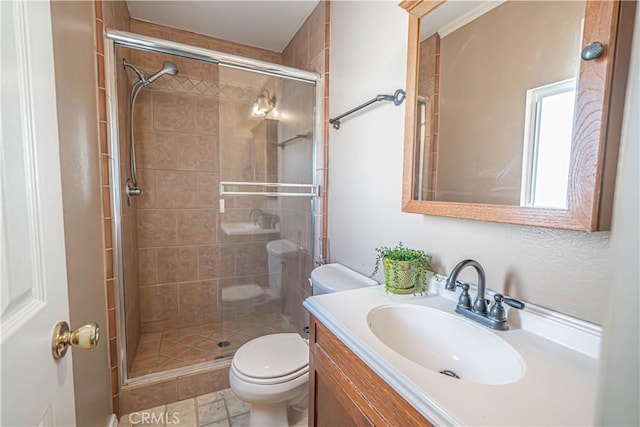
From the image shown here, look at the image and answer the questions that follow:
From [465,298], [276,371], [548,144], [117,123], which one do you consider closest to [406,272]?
[465,298]

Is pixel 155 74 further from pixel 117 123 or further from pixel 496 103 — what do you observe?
pixel 496 103

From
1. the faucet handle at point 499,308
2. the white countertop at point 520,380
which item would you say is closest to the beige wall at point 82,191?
the white countertop at point 520,380

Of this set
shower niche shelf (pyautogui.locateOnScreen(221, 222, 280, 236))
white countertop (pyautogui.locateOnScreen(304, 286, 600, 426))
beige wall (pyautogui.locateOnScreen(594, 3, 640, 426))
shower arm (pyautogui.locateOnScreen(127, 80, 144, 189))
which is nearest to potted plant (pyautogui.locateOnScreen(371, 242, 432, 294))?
white countertop (pyautogui.locateOnScreen(304, 286, 600, 426))

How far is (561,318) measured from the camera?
74 cm

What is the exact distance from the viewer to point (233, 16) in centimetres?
208

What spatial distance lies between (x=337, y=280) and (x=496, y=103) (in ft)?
3.40

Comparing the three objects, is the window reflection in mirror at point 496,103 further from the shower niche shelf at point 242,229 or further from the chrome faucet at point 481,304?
the shower niche shelf at point 242,229

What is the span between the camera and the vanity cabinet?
0.65 metres

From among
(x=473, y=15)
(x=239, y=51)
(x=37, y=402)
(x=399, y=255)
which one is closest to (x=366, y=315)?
(x=399, y=255)

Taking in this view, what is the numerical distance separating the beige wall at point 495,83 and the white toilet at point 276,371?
0.71 m

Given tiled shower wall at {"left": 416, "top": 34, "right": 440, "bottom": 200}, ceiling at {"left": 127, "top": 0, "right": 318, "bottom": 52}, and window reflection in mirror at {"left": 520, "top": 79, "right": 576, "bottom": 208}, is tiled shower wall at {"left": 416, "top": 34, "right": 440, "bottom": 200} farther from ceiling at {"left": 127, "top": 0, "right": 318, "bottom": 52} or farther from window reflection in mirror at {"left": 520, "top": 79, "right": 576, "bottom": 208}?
ceiling at {"left": 127, "top": 0, "right": 318, "bottom": 52}

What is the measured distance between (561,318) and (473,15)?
0.99 metres

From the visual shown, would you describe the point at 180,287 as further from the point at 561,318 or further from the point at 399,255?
the point at 561,318

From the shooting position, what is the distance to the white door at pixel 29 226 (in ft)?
1.40
